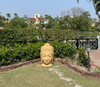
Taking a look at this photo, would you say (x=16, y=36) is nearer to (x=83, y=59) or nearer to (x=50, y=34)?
(x=50, y=34)

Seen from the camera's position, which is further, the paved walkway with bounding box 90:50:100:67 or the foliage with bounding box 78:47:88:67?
the paved walkway with bounding box 90:50:100:67

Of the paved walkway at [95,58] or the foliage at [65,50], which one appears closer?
the paved walkway at [95,58]

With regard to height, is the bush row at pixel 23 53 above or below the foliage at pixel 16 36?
below

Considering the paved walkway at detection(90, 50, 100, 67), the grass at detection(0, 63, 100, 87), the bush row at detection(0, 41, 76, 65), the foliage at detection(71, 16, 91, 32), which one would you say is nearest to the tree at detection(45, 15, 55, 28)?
the foliage at detection(71, 16, 91, 32)

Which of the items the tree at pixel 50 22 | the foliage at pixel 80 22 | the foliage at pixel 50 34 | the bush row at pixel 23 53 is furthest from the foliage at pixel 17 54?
the tree at pixel 50 22

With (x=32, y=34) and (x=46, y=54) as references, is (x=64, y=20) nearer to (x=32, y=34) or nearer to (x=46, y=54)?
(x=32, y=34)

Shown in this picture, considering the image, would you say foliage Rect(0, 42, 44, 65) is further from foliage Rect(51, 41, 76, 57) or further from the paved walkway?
the paved walkway

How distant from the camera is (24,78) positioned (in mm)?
3393

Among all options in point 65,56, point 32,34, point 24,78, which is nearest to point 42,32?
point 32,34

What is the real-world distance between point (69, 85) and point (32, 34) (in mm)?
5292

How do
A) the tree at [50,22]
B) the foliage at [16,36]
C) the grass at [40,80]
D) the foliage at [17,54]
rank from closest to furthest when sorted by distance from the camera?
the grass at [40,80] < the foliage at [17,54] < the foliage at [16,36] < the tree at [50,22]

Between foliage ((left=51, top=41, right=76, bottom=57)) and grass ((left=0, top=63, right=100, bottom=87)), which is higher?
foliage ((left=51, top=41, right=76, bottom=57))

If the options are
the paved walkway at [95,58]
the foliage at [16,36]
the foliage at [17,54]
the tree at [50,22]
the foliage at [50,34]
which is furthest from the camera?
the tree at [50,22]

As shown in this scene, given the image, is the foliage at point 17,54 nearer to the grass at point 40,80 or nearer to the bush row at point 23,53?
the bush row at point 23,53
